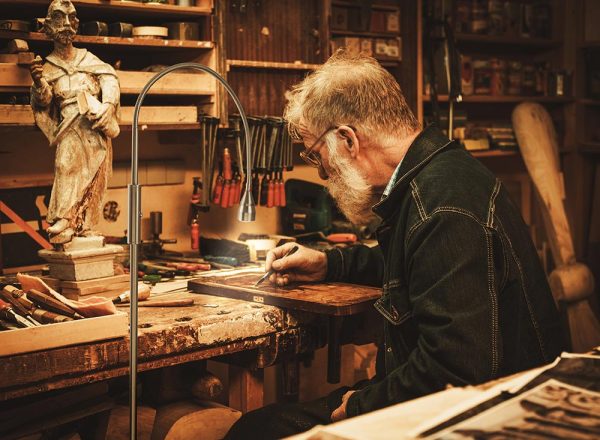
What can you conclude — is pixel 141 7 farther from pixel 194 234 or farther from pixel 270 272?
pixel 270 272

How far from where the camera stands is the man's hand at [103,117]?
8.34 feet

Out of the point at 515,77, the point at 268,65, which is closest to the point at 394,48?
the point at 268,65

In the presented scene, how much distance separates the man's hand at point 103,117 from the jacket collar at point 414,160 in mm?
978

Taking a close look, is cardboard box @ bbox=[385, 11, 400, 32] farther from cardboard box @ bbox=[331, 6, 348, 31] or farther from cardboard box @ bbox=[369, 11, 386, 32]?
cardboard box @ bbox=[331, 6, 348, 31]

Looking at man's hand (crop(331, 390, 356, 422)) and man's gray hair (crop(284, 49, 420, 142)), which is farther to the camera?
man's gray hair (crop(284, 49, 420, 142))

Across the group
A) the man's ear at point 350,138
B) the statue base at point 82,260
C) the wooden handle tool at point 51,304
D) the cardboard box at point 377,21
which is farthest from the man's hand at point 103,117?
the cardboard box at point 377,21

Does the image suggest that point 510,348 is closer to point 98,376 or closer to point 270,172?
point 98,376

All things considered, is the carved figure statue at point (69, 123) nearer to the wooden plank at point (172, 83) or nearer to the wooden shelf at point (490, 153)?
the wooden plank at point (172, 83)

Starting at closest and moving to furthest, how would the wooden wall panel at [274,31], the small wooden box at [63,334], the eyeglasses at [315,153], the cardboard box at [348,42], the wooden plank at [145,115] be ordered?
the small wooden box at [63,334], the eyeglasses at [315,153], the wooden plank at [145,115], the wooden wall panel at [274,31], the cardboard box at [348,42]

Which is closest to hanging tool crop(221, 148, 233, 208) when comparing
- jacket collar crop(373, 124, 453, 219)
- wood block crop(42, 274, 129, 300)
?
wood block crop(42, 274, 129, 300)

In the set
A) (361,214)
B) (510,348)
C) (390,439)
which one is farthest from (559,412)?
(361,214)

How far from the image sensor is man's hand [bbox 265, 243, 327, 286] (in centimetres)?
255

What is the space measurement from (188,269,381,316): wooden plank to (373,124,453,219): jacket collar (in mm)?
380

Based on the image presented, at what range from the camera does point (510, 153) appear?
4957mm
